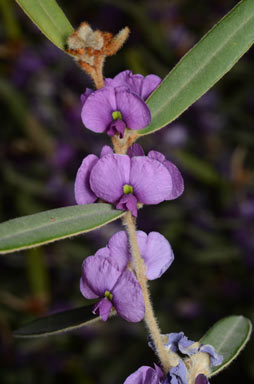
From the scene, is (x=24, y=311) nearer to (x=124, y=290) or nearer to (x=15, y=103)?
(x=15, y=103)

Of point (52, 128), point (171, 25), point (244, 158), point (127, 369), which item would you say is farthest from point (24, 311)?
point (171, 25)

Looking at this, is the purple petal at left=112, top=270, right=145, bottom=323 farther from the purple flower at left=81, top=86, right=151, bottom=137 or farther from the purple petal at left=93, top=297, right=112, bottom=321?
the purple flower at left=81, top=86, right=151, bottom=137

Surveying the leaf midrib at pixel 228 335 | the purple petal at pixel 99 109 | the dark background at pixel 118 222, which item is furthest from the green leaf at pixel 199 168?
the purple petal at pixel 99 109

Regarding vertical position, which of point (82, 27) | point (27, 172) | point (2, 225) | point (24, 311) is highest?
point (27, 172)

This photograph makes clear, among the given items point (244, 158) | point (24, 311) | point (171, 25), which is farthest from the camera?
point (171, 25)

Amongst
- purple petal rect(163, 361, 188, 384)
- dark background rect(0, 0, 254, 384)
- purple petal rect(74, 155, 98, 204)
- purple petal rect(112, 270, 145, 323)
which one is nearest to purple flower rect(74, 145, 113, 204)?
Answer: purple petal rect(74, 155, 98, 204)

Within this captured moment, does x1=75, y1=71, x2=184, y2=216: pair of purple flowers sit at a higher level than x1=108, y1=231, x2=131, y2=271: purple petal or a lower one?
higher

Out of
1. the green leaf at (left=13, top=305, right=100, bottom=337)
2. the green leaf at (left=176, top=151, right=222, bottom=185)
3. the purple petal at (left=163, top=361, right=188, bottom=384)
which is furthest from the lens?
the green leaf at (left=176, top=151, right=222, bottom=185)
